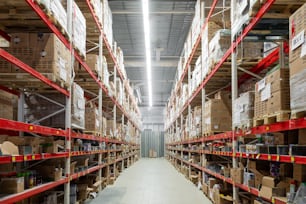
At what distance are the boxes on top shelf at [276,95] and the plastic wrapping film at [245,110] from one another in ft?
2.23

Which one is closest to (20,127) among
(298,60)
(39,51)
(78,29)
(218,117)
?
(39,51)

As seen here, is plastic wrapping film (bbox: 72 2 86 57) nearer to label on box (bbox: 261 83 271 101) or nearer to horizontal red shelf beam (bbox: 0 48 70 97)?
horizontal red shelf beam (bbox: 0 48 70 97)

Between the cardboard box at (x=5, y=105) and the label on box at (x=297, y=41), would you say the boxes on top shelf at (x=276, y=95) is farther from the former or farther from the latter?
the cardboard box at (x=5, y=105)

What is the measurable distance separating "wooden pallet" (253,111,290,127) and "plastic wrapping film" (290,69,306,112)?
1.10ft

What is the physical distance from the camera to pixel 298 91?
3520 millimetres

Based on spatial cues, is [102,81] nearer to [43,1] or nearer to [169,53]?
[43,1]

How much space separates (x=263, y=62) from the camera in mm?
6215

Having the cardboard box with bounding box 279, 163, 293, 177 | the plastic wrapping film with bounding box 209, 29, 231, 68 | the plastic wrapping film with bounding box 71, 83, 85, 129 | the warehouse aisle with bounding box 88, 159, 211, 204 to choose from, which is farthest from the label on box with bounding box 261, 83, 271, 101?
the warehouse aisle with bounding box 88, 159, 211, 204

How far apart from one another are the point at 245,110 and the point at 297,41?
2033mm

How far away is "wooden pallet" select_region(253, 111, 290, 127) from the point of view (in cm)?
396

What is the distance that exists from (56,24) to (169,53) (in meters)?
15.1

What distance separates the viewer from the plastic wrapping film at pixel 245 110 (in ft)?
17.7

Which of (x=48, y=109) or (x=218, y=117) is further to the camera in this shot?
(x=218, y=117)

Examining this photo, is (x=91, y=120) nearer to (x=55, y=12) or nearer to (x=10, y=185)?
(x=55, y=12)
